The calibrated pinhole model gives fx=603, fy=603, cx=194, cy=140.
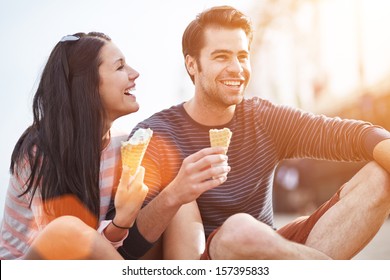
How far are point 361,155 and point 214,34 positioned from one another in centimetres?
112

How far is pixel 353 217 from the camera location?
101 inches

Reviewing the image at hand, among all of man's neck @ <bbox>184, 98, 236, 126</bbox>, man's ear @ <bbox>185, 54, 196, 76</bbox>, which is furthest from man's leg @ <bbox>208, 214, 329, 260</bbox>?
man's ear @ <bbox>185, 54, 196, 76</bbox>

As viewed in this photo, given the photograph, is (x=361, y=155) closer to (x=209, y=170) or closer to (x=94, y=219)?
(x=209, y=170)

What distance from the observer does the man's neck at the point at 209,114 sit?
3.15 m

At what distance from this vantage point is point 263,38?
6.70 m

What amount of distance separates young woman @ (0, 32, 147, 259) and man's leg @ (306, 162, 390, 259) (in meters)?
0.80

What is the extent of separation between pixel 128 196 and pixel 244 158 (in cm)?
74

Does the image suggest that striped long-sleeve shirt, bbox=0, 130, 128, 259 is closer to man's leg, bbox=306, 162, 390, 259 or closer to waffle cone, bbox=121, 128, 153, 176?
waffle cone, bbox=121, 128, 153, 176

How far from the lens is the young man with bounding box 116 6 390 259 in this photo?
2.43 metres

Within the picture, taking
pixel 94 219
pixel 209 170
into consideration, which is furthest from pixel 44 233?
pixel 209 170

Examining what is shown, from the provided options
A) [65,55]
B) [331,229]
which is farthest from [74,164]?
[331,229]

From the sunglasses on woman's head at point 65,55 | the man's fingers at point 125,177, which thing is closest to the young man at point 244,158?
the man's fingers at point 125,177

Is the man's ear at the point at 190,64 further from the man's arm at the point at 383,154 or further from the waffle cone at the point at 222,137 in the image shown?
the man's arm at the point at 383,154

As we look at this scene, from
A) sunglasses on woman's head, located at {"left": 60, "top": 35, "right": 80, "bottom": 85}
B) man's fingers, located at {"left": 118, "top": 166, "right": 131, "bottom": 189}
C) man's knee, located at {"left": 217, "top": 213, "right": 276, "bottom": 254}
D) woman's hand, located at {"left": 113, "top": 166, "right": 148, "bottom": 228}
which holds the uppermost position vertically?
sunglasses on woman's head, located at {"left": 60, "top": 35, "right": 80, "bottom": 85}
